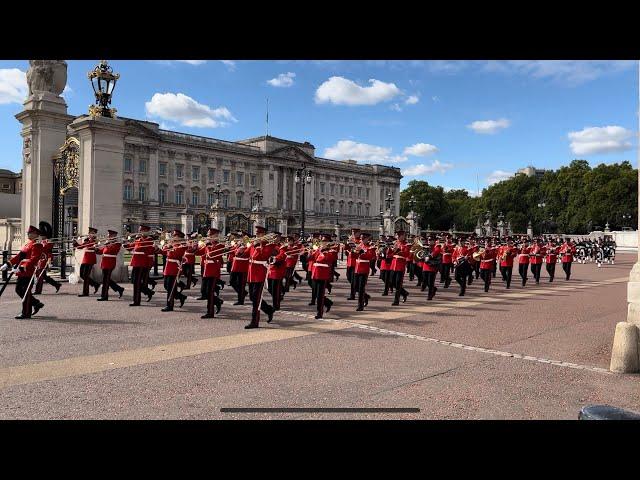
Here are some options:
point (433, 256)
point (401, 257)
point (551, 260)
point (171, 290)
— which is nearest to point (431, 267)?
point (433, 256)

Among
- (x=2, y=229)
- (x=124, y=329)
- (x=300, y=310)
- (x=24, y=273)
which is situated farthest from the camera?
(x=2, y=229)

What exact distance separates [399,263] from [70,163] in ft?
36.9

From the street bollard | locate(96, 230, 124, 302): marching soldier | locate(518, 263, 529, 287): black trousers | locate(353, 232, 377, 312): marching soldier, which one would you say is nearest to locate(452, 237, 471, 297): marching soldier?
locate(518, 263, 529, 287): black trousers

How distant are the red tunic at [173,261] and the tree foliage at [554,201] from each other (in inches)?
2990

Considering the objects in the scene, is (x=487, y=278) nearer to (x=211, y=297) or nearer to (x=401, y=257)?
(x=401, y=257)

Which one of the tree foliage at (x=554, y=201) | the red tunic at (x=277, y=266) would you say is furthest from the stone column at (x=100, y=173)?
the tree foliage at (x=554, y=201)

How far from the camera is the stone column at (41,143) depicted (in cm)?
1845

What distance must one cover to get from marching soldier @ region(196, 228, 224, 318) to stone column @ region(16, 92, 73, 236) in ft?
33.0
